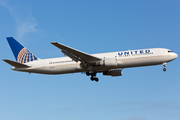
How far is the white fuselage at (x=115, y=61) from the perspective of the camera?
32438 mm

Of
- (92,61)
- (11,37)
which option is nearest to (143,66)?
(92,61)

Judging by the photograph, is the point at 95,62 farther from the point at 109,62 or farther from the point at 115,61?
the point at 115,61

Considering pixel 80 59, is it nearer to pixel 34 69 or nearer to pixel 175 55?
pixel 34 69

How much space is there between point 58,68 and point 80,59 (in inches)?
152

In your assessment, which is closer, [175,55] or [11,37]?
[175,55]

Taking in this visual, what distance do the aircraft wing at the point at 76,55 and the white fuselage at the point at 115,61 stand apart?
1.29m

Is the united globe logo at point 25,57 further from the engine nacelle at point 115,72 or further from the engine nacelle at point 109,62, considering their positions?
the engine nacelle at point 115,72

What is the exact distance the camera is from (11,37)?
126ft

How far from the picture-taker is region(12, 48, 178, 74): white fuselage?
32.4m

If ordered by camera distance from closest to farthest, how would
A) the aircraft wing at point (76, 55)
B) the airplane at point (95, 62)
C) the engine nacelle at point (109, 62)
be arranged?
the aircraft wing at point (76, 55) → the engine nacelle at point (109, 62) → the airplane at point (95, 62)

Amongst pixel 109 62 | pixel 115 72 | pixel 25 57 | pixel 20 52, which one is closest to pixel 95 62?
pixel 109 62

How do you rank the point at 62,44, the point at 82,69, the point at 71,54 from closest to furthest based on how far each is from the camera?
the point at 62,44
the point at 71,54
the point at 82,69

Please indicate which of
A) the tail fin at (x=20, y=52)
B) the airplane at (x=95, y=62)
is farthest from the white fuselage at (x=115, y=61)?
the tail fin at (x=20, y=52)

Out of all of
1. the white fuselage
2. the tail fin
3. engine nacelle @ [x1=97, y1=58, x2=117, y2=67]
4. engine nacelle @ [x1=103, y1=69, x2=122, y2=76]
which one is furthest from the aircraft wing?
the tail fin
